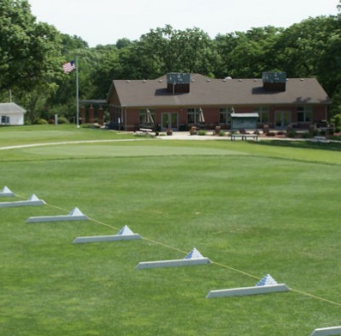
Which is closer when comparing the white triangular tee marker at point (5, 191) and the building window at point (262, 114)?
the white triangular tee marker at point (5, 191)

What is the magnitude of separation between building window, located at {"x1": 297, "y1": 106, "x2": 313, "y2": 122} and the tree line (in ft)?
10.9

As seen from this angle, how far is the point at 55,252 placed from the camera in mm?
17719

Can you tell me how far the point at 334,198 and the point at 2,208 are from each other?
1041cm

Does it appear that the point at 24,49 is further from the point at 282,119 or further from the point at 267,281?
the point at 267,281

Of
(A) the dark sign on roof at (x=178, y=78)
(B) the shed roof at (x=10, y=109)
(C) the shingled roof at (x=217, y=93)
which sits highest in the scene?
(A) the dark sign on roof at (x=178, y=78)

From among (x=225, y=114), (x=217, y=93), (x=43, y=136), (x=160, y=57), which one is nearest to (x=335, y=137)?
(x=225, y=114)

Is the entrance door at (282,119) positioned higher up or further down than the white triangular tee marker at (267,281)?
higher up

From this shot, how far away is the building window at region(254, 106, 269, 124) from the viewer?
278ft

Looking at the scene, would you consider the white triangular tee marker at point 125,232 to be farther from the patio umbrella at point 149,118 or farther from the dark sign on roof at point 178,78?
the dark sign on roof at point 178,78

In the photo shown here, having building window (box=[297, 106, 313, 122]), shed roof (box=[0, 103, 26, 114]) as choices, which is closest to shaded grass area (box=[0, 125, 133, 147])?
building window (box=[297, 106, 313, 122])

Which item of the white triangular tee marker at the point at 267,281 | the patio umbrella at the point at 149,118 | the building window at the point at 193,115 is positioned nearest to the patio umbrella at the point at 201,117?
the building window at the point at 193,115

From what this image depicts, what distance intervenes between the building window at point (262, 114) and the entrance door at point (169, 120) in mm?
8809

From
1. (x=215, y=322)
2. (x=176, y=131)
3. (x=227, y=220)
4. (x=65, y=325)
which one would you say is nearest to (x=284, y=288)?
(x=215, y=322)

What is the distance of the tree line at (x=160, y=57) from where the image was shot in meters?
67.2
